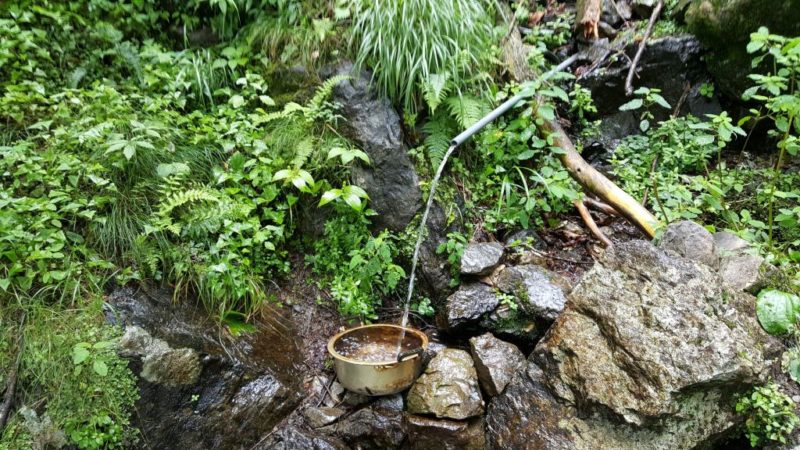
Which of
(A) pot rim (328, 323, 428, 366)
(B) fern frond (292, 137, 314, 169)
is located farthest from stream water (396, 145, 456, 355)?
(B) fern frond (292, 137, 314, 169)

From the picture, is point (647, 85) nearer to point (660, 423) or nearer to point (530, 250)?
point (530, 250)

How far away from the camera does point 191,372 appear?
280 cm

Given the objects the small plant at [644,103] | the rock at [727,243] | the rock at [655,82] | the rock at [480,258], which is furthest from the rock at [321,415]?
the rock at [655,82]

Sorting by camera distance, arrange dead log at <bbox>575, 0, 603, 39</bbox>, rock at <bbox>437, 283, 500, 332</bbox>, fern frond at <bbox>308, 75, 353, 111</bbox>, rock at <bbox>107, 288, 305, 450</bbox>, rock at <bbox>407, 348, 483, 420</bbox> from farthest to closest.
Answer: dead log at <bbox>575, 0, 603, 39</bbox> → fern frond at <bbox>308, 75, 353, 111</bbox> → rock at <bbox>437, 283, 500, 332</bbox> → rock at <bbox>407, 348, 483, 420</bbox> → rock at <bbox>107, 288, 305, 450</bbox>

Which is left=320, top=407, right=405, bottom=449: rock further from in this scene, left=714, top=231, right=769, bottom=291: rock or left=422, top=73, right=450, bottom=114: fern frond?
left=422, top=73, right=450, bottom=114: fern frond

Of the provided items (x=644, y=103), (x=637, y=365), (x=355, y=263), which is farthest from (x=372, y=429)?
(x=644, y=103)

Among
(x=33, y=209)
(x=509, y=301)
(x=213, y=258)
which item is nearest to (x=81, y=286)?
(x=33, y=209)

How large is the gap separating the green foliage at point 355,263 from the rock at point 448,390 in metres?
0.66

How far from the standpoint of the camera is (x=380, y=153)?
12.1ft

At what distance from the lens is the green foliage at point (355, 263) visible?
3.38 metres

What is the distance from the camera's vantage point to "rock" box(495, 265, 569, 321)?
3.02m

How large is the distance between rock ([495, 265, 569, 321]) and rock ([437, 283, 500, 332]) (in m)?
0.12

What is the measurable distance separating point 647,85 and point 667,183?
4.23ft

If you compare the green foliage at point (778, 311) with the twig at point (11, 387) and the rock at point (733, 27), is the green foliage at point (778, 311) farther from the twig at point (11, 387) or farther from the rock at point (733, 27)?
the twig at point (11, 387)
